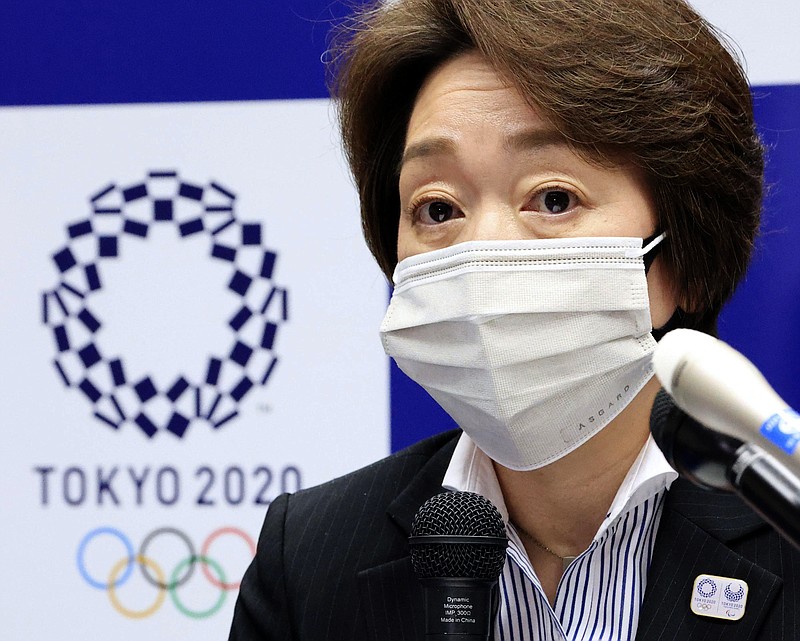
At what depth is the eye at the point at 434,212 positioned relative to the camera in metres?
1.51

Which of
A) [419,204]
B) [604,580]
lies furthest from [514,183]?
[604,580]

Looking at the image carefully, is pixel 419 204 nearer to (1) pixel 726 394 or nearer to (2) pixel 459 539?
(2) pixel 459 539

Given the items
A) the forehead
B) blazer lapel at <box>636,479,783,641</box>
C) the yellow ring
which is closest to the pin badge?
blazer lapel at <box>636,479,783,641</box>

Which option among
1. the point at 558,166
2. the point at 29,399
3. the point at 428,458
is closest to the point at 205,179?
the point at 29,399

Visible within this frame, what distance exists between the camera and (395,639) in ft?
5.08

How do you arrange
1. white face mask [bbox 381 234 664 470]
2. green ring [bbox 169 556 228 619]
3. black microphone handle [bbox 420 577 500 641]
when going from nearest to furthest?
black microphone handle [bbox 420 577 500 641] < white face mask [bbox 381 234 664 470] < green ring [bbox 169 556 228 619]

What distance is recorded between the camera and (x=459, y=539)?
3.67 feet

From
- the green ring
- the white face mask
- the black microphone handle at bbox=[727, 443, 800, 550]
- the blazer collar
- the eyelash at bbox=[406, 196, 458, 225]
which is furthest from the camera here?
the green ring

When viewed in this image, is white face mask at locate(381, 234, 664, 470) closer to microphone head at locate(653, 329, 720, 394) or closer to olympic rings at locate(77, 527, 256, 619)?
microphone head at locate(653, 329, 720, 394)

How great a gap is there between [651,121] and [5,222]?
1314 millimetres

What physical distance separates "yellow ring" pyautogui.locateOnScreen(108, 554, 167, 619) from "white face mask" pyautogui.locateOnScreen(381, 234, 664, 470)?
2.94 feet

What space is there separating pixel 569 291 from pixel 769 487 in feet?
2.54

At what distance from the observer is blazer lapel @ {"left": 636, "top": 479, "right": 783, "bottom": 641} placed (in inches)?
54.4

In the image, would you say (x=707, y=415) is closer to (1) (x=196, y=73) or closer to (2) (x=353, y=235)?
(2) (x=353, y=235)
